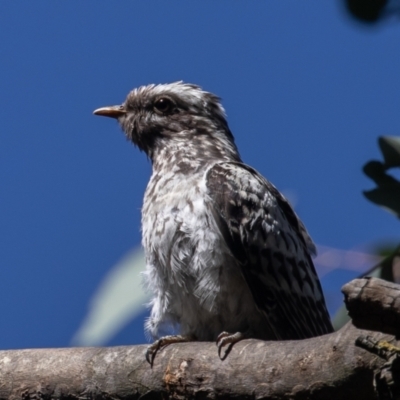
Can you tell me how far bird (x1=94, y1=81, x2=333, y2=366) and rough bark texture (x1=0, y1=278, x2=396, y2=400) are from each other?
0.20 m

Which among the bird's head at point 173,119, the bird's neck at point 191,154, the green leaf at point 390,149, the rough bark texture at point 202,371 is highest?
the bird's head at point 173,119

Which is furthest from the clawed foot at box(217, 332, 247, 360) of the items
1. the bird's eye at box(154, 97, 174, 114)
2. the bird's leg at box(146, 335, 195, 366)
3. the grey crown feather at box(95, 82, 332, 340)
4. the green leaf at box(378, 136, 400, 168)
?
the bird's eye at box(154, 97, 174, 114)

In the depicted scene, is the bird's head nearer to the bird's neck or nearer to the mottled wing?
the bird's neck

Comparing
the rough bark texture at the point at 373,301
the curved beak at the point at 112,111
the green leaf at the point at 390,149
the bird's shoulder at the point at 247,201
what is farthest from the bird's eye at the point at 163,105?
the rough bark texture at the point at 373,301

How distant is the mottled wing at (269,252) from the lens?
12.0 feet

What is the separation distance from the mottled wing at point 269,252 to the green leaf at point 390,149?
0.61 m

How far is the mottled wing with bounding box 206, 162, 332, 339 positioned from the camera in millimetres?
3645

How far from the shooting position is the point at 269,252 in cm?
377

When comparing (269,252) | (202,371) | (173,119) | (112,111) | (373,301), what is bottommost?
(202,371)

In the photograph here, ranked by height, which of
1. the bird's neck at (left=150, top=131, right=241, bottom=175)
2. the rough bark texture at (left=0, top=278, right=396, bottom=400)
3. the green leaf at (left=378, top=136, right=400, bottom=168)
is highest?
the bird's neck at (left=150, top=131, right=241, bottom=175)

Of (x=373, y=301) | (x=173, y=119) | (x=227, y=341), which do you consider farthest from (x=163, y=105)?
(x=373, y=301)

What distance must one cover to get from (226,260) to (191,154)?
3.16ft

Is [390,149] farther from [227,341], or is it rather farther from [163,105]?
[163,105]

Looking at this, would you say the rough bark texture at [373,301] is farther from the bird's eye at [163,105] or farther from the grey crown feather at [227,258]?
the bird's eye at [163,105]
